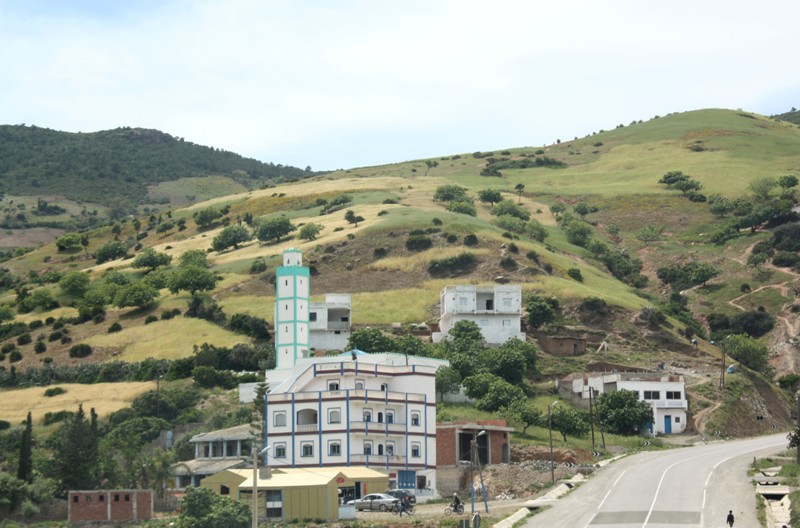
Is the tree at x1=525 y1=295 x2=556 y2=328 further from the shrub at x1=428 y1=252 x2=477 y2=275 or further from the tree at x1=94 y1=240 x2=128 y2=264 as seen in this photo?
the tree at x1=94 y1=240 x2=128 y2=264

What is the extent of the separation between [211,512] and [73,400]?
55051 mm

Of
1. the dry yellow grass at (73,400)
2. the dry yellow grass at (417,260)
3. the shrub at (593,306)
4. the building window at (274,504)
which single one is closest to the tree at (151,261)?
the dry yellow grass at (417,260)

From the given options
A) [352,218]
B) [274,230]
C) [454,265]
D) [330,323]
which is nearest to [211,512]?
→ [330,323]

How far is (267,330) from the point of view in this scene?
5276 inches

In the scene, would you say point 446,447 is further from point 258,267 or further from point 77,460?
point 258,267

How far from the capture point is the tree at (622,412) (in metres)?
104

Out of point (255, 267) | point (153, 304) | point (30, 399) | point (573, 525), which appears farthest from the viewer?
point (255, 267)

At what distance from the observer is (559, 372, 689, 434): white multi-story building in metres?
108

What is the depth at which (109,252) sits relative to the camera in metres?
189

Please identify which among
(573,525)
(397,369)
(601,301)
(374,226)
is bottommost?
(573,525)

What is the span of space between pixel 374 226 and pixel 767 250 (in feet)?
167

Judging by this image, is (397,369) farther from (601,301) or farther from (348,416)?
(601,301)

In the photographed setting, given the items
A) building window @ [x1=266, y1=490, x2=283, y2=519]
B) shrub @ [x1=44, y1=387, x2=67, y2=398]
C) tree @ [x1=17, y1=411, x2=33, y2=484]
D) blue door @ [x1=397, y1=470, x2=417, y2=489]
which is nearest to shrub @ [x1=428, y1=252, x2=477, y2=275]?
shrub @ [x1=44, y1=387, x2=67, y2=398]

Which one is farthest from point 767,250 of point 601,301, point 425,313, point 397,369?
point 397,369
